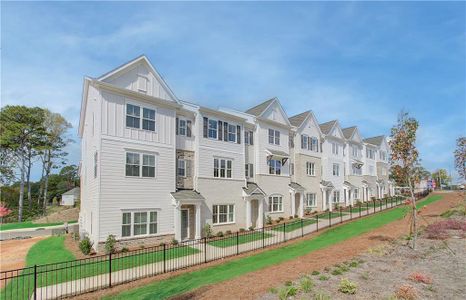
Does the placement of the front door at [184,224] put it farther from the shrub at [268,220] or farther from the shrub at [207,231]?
the shrub at [268,220]

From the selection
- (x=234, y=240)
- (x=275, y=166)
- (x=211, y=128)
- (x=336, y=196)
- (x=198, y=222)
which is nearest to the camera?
(x=234, y=240)

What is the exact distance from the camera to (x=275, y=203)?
29.1 meters

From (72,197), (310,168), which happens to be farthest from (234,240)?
(72,197)

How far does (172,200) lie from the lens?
66.3ft

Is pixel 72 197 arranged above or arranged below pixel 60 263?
above

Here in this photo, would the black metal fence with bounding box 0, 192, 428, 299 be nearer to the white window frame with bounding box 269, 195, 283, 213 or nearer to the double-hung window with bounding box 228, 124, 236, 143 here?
the white window frame with bounding box 269, 195, 283, 213

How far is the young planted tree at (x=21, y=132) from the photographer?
37.4m

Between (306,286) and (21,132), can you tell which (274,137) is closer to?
(306,286)

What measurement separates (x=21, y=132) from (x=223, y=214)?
31958mm

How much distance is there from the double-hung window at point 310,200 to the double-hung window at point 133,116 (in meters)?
22.2

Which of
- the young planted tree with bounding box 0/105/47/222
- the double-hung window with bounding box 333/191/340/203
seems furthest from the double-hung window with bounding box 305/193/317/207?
the young planted tree with bounding box 0/105/47/222

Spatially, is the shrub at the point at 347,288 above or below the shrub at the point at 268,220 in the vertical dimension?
above

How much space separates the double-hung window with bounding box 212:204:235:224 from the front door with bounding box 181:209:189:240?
227 cm

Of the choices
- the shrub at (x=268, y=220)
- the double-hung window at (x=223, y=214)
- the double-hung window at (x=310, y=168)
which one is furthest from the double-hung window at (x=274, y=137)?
the double-hung window at (x=223, y=214)
